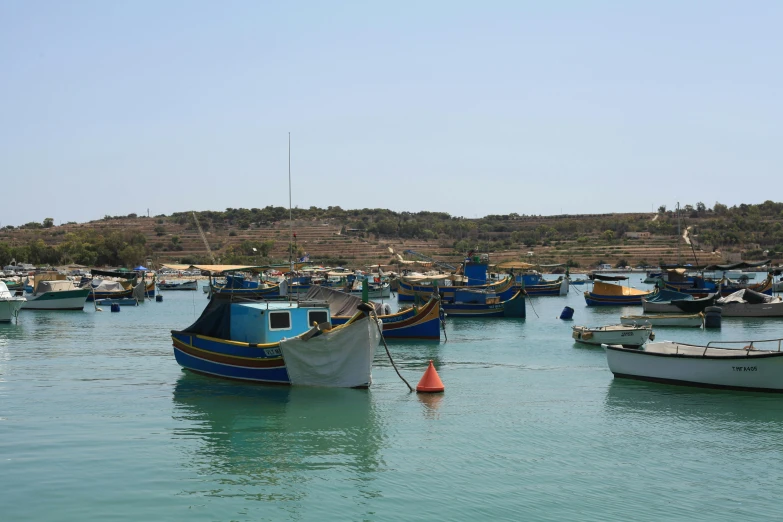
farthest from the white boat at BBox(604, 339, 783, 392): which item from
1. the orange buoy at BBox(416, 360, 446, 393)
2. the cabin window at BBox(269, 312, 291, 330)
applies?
the cabin window at BBox(269, 312, 291, 330)

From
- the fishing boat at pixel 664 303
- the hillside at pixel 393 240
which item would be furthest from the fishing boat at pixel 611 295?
the hillside at pixel 393 240

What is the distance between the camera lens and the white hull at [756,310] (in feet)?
178

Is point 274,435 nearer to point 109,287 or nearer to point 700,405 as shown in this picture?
point 700,405

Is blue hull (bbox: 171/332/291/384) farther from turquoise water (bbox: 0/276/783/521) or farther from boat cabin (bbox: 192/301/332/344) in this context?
boat cabin (bbox: 192/301/332/344)

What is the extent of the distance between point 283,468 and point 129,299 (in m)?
65.9

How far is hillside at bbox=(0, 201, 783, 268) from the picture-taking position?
143 metres

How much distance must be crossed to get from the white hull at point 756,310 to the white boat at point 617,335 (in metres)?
20.8

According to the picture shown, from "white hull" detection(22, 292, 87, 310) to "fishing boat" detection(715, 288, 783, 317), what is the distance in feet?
162

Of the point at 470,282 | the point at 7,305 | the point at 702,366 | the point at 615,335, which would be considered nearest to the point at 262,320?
the point at 702,366

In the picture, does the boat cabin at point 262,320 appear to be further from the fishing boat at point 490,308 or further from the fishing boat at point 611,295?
the fishing boat at point 611,295

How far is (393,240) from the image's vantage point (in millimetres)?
172000

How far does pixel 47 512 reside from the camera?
14.5m

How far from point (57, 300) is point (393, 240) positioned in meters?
108

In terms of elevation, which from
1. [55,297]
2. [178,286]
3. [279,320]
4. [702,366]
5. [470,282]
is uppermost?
[279,320]
